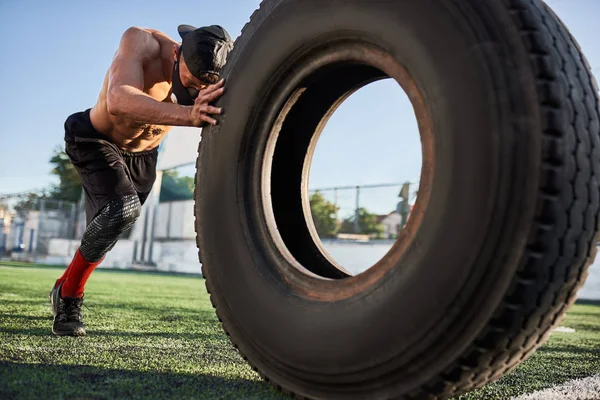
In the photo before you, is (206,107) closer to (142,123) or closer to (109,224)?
(142,123)

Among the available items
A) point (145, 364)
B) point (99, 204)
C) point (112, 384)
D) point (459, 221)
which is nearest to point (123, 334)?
point (99, 204)

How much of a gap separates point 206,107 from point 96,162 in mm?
1153

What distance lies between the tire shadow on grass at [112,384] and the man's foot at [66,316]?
2.61 ft

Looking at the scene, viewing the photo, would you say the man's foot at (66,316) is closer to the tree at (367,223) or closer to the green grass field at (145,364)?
the green grass field at (145,364)

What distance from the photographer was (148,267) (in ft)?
72.2

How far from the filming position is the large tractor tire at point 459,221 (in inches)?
42.6

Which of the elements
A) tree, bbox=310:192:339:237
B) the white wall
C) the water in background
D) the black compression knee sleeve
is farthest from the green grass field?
the white wall

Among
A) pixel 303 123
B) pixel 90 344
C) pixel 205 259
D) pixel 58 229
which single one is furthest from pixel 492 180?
pixel 58 229

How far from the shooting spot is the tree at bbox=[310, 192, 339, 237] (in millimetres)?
16172

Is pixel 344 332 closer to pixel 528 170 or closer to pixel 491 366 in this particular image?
pixel 491 366

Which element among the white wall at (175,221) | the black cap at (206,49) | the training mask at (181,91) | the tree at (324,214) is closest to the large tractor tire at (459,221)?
the black cap at (206,49)

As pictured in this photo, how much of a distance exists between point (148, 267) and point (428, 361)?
72.0ft

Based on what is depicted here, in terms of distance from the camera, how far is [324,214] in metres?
16.4

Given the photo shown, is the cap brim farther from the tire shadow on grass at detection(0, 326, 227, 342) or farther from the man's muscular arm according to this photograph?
the tire shadow on grass at detection(0, 326, 227, 342)
